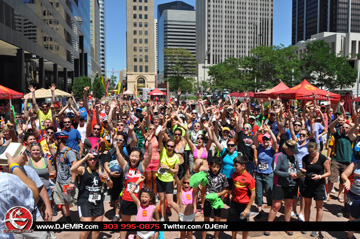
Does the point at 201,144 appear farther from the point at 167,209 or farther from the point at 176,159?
the point at 167,209

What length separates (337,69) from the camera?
37562 millimetres

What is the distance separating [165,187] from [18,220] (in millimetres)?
3646

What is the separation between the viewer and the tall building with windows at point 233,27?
15875cm

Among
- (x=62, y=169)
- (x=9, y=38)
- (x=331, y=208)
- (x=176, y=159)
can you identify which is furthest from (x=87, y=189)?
(x=9, y=38)

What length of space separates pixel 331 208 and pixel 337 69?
35437mm

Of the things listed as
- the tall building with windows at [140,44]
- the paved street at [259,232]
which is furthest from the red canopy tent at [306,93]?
the tall building with windows at [140,44]

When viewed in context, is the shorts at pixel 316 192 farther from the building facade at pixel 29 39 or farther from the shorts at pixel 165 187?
the building facade at pixel 29 39

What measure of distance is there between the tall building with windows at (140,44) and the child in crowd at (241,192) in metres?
97.3

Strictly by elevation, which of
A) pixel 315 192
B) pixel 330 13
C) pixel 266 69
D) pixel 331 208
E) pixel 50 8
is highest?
pixel 330 13

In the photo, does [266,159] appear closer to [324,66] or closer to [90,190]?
[90,190]

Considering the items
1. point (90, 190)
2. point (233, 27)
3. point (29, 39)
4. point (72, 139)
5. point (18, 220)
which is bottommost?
point (90, 190)

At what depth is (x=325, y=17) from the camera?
134m

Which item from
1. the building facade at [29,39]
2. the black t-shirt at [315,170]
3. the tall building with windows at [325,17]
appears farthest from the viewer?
the tall building with windows at [325,17]

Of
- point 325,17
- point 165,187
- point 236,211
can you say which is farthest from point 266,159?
point 325,17
